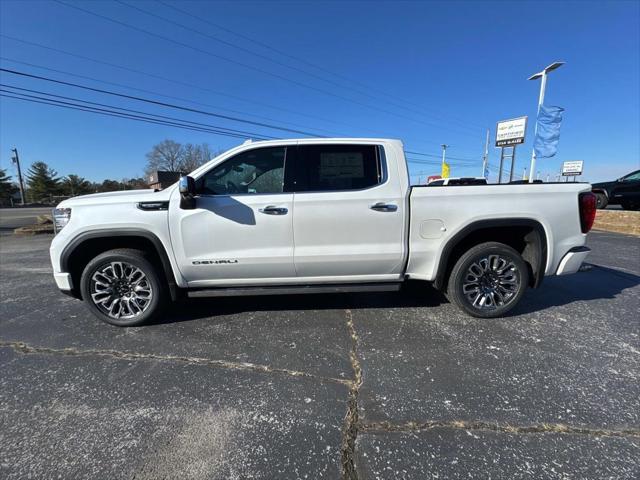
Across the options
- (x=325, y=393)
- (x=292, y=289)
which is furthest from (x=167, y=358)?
(x=325, y=393)

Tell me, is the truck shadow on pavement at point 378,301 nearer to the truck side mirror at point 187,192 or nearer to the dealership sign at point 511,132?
the truck side mirror at point 187,192

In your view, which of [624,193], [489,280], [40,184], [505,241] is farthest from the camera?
[40,184]

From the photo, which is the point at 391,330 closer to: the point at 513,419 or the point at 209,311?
the point at 513,419

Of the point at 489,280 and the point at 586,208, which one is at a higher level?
the point at 586,208

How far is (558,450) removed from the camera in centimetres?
177

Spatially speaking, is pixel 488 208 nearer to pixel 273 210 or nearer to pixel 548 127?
pixel 273 210

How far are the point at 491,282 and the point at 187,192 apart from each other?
338 cm

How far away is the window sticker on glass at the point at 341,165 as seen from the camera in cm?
334

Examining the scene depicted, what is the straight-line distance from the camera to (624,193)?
13.4 metres

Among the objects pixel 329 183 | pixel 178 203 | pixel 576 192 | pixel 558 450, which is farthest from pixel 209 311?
pixel 576 192

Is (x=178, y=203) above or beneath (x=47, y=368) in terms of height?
above

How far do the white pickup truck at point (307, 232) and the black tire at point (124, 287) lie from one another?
1cm

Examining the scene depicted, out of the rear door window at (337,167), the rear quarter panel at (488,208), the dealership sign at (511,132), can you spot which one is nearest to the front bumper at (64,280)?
the rear door window at (337,167)

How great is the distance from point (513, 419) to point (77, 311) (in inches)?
187
